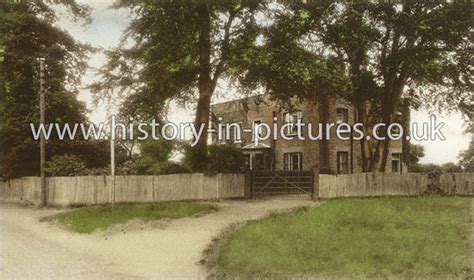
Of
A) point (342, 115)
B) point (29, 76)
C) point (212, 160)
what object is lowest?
point (212, 160)

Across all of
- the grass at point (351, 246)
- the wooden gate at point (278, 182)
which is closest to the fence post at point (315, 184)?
the wooden gate at point (278, 182)

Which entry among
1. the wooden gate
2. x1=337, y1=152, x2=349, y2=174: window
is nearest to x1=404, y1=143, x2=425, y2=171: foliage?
x1=337, y1=152, x2=349, y2=174: window

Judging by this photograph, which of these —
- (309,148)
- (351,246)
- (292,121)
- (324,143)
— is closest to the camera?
(351,246)

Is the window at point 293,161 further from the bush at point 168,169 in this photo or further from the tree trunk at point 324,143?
the bush at point 168,169

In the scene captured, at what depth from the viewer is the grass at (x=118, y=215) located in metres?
16.4

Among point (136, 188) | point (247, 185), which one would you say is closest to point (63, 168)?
point (136, 188)

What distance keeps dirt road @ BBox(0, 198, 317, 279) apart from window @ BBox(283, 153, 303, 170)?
17509 millimetres

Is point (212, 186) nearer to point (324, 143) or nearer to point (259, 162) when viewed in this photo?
point (324, 143)

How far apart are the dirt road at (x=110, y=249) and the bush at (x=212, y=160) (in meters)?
5.67

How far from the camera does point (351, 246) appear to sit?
36.7ft

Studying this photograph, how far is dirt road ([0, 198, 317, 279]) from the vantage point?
10289mm

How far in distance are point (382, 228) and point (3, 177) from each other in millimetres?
21916

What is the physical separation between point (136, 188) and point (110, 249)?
10.1m

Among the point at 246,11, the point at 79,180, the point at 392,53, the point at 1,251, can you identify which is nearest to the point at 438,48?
the point at 392,53
